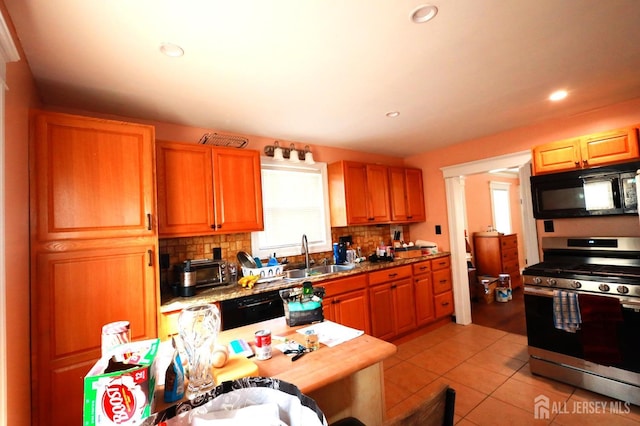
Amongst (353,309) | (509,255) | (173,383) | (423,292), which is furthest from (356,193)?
(509,255)

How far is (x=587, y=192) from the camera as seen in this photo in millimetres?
2529

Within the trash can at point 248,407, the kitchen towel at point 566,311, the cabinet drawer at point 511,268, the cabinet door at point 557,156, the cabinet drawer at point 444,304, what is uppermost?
the cabinet door at point 557,156

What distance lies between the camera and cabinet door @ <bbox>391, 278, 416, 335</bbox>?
127 inches

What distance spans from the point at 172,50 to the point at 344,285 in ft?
7.58

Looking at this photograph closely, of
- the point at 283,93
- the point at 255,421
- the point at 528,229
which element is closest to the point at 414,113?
→ the point at 283,93

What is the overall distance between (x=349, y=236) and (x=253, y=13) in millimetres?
2791

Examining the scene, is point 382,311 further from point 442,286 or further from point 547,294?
point 547,294

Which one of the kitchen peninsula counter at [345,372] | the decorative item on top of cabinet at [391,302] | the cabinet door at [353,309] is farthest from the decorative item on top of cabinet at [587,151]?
the kitchen peninsula counter at [345,372]

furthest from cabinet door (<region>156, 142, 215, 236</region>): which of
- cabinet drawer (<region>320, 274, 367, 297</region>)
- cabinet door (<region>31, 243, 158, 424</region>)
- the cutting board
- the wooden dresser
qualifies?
the wooden dresser

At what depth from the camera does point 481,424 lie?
192 cm

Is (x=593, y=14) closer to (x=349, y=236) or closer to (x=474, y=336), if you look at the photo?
(x=349, y=236)

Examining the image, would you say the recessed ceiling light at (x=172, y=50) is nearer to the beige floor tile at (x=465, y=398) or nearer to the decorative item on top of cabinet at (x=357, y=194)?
the decorative item on top of cabinet at (x=357, y=194)

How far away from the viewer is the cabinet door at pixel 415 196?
402 centimetres

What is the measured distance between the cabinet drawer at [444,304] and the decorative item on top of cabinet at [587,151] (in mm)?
1846
